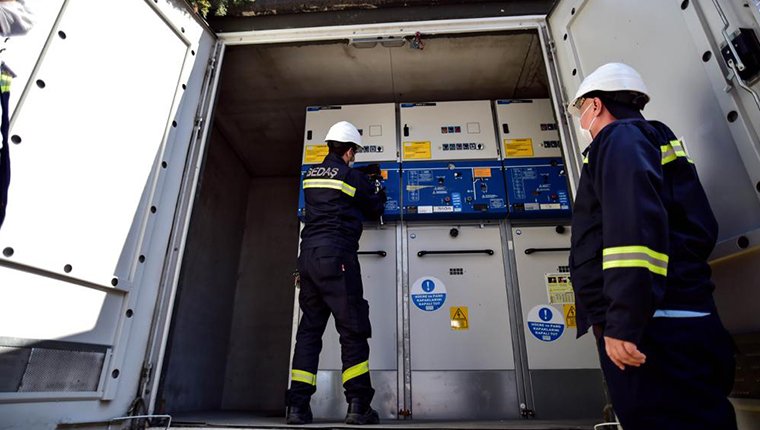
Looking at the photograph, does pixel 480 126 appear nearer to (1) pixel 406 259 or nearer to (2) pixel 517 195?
(2) pixel 517 195

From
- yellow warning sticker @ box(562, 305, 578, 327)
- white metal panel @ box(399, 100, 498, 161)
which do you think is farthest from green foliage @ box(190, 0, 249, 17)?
yellow warning sticker @ box(562, 305, 578, 327)

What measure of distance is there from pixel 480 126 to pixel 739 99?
90.3 inches

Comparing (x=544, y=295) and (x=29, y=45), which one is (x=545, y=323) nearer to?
(x=544, y=295)

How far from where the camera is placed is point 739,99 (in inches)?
56.7

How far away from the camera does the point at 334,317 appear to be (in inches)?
95.7

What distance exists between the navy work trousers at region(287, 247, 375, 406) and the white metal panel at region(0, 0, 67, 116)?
61.6 inches

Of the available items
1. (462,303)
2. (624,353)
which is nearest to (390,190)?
(462,303)

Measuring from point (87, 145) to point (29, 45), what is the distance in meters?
0.44

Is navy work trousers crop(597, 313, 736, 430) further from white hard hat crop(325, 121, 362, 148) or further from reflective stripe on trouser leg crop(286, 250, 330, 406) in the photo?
white hard hat crop(325, 121, 362, 148)

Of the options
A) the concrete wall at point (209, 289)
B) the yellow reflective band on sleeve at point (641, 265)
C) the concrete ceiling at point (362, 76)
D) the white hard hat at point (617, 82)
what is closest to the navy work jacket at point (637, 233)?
the yellow reflective band on sleeve at point (641, 265)

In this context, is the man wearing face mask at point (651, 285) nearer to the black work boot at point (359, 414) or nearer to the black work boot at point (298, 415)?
the black work boot at point (359, 414)

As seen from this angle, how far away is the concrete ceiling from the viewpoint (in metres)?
3.54

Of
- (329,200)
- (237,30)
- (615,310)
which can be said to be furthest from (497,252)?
(237,30)

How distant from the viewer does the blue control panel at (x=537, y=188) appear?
329 cm
